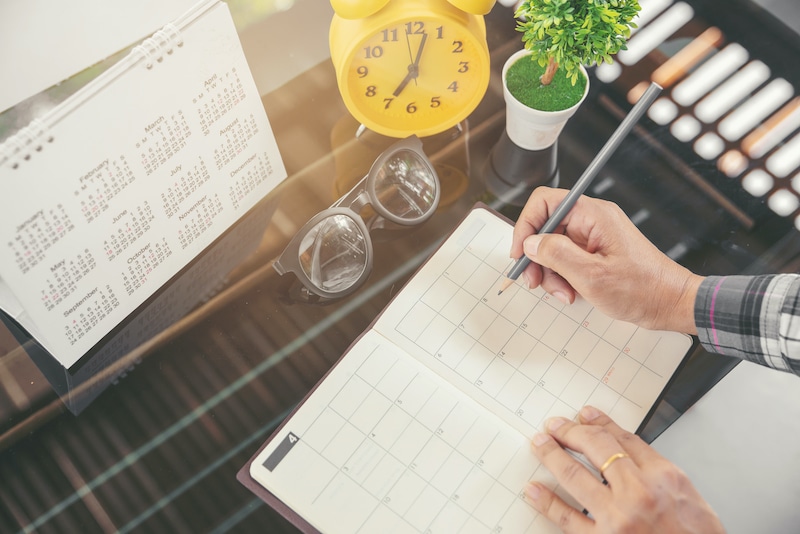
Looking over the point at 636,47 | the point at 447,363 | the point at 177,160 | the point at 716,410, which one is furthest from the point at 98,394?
the point at 636,47

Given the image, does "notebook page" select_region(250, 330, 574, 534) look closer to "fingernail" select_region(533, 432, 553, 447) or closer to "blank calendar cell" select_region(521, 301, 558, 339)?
"fingernail" select_region(533, 432, 553, 447)

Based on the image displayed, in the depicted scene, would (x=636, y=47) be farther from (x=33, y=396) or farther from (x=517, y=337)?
(x=33, y=396)

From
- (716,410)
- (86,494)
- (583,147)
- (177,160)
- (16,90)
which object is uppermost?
(16,90)

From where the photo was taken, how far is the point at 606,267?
3.45ft

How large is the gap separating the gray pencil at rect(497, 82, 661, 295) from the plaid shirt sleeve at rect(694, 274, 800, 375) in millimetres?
243

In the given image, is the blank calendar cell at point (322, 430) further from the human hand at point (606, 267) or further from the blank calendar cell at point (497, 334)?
the human hand at point (606, 267)

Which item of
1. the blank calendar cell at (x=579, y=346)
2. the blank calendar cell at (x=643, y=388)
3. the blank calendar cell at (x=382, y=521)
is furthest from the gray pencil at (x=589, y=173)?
the blank calendar cell at (x=382, y=521)

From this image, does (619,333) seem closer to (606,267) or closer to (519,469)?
(606,267)

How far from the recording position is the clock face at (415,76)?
1.08m

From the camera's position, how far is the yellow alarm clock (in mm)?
1025

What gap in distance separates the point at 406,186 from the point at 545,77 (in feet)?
0.96

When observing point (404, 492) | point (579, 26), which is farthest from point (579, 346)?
point (579, 26)

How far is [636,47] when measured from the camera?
1339 mm

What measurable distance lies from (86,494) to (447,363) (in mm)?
584
